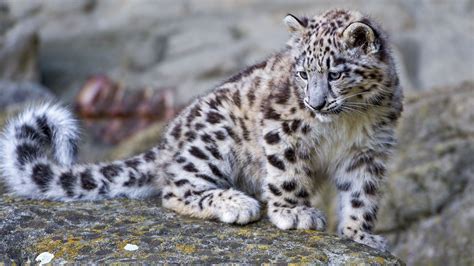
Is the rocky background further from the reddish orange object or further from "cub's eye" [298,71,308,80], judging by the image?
"cub's eye" [298,71,308,80]

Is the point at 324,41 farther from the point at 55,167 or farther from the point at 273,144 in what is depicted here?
the point at 55,167

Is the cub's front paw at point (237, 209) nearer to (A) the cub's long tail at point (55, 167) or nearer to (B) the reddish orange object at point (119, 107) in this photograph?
(A) the cub's long tail at point (55, 167)

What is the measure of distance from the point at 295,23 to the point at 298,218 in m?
1.16

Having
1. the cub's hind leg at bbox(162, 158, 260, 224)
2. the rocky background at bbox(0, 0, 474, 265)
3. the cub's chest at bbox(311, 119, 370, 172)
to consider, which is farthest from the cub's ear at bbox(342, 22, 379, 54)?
the rocky background at bbox(0, 0, 474, 265)

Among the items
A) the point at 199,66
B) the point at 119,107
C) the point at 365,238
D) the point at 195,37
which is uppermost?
the point at 195,37

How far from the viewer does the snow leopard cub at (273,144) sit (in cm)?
500

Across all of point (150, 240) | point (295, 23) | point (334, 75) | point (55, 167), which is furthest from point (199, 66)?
point (150, 240)

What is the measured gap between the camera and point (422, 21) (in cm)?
1096

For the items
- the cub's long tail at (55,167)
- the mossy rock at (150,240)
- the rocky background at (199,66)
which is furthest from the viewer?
the rocky background at (199,66)

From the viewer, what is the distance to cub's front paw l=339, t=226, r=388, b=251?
5.09 metres

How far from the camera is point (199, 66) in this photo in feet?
37.3

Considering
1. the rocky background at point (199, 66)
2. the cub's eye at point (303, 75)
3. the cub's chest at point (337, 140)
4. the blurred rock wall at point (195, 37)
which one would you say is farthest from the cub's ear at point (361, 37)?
the blurred rock wall at point (195, 37)

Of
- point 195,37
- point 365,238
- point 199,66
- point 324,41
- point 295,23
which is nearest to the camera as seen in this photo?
point 324,41

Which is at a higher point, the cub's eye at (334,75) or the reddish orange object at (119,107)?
the cub's eye at (334,75)
